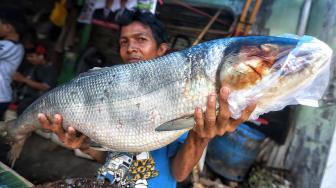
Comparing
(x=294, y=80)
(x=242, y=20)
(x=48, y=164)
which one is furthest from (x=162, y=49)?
(x=48, y=164)

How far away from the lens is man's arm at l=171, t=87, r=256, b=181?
152 centimetres

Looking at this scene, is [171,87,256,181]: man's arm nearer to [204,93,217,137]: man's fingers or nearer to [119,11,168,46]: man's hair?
[204,93,217,137]: man's fingers

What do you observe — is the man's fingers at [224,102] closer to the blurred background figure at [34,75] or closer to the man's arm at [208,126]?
the man's arm at [208,126]

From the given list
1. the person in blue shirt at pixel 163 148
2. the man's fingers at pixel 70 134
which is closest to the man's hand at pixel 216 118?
the person in blue shirt at pixel 163 148

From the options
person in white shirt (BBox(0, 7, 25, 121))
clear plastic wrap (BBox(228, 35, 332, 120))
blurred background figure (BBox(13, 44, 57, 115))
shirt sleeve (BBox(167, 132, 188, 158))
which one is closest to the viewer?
clear plastic wrap (BBox(228, 35, 332, 120))

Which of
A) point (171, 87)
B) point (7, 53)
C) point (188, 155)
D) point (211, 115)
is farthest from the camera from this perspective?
point (7, 53)

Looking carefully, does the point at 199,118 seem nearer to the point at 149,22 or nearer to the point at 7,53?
the point at 149,22

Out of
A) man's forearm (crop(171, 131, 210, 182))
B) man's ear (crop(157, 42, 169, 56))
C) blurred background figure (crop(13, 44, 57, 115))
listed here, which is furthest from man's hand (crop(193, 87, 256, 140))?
blurred background figure (crop(13, 44, 57, 115))

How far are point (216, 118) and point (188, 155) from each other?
16.1 inches

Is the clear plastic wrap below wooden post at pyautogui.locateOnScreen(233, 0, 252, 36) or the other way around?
below

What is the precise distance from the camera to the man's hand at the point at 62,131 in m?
1.96

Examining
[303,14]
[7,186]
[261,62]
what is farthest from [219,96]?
[303,14]

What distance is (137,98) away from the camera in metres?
1.77

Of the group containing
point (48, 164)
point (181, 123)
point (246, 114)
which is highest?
point (246, 114)
